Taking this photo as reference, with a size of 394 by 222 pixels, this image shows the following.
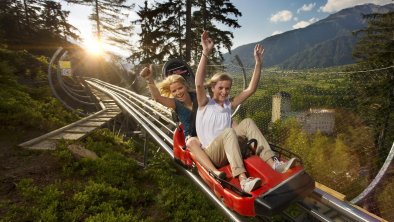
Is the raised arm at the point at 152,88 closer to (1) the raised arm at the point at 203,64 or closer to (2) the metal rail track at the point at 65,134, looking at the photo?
(1) the raised arm at the point at 203,64

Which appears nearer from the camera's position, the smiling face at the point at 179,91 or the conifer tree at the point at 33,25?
the smiling face at the point at 179,91

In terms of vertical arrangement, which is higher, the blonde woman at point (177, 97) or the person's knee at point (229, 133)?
the blonde woman at point (177, 97)

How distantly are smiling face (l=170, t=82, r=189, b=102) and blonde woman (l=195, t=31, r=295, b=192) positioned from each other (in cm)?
44

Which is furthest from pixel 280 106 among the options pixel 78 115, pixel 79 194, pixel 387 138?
pixel 387 138

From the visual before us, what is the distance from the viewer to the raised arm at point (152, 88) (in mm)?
3642

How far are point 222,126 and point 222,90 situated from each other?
449mm

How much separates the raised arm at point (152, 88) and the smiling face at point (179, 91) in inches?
5.3

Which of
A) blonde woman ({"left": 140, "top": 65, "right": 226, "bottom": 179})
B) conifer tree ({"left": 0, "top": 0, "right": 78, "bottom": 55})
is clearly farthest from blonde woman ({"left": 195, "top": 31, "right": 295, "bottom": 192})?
conifer tree ({"left": 0, "top": 0, "right": 78, "bottom": 55})

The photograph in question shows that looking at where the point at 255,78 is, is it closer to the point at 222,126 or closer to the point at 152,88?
the point at 222,126

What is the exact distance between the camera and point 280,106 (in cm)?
1099

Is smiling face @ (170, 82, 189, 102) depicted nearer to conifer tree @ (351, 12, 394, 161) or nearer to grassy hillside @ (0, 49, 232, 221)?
grassy hillside @ (0, 49, 232, 221)

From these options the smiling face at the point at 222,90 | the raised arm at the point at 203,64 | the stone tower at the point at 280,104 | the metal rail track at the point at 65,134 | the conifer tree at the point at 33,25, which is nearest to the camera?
the raised arm at the point at 203,64

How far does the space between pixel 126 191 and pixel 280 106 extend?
313 inches

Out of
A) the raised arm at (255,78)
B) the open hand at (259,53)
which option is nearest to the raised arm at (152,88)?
the raised arm at (255,78)
